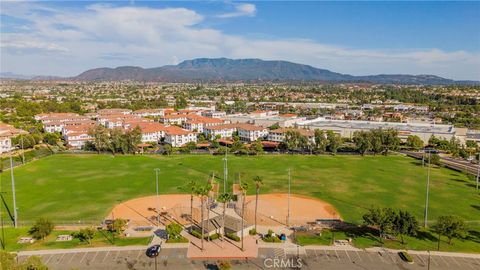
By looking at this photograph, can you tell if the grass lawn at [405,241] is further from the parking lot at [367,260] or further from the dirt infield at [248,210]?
the dirt infield at [248,210]

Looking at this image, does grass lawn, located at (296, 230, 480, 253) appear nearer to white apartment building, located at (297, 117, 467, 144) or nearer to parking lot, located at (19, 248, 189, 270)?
parking lot, located at (19, 248, 189, 270)

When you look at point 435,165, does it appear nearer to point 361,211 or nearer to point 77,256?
point 361,211

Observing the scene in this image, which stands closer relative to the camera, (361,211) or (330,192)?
(361,211)

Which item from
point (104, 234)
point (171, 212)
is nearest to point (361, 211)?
point (171, 212)

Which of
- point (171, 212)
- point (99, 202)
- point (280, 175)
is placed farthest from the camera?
point (280, 175)

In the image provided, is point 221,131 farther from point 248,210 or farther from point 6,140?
point 248,210

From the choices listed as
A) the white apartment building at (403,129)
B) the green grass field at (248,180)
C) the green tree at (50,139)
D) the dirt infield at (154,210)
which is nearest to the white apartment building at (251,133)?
the white apartment building at (403,129)

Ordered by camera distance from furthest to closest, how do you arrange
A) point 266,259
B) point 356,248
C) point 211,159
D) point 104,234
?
point 211,159 → point 104,234 → point 356,248 → point 266,259
